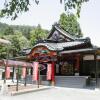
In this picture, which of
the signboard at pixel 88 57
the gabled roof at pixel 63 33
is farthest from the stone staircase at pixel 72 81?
the gabled roof at pixel 63 33

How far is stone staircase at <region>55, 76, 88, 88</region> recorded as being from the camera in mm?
23531

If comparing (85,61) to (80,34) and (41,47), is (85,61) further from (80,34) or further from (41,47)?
(80,34)

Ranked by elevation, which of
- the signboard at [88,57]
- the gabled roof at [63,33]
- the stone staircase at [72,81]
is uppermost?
the gabled roof at [63,33]

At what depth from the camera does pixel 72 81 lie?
2445 centimetres

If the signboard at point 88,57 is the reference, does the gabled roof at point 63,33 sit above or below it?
above

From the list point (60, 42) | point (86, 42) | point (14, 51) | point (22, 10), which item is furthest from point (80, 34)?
point (22, 10)

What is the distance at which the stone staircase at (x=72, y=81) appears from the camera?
23531mm

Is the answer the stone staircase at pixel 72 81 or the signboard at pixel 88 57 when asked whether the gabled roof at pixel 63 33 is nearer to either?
the signboard at pixel 88 57

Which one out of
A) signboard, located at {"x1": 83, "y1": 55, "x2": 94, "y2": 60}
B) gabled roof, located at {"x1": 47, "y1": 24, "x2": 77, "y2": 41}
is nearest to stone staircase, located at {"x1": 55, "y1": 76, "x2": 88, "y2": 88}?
signboard, located at {"x1": 83, "y1": 55, "x2": 94, "y2": 60}

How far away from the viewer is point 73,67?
28.5 metres

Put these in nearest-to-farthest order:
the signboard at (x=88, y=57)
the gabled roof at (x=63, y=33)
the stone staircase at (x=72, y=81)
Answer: the stone staircase at (x=72, y=81), the signboard at (x=88, y=57), the gabled roof at (x=63, y=33)

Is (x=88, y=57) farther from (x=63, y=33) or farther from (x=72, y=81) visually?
(x=63, y=33)

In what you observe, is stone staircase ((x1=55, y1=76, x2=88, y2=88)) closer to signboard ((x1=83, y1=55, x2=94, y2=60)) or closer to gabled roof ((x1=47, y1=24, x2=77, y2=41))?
signboard ((x1=83, y1=55, x2=94, y2=60))

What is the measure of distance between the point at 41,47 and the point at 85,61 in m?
4.98
